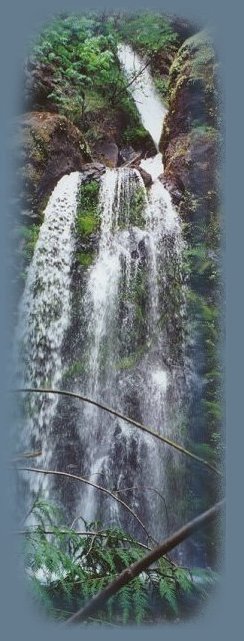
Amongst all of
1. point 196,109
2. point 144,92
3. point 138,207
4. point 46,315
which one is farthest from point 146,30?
point 46,315

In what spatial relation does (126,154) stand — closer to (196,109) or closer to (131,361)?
(196,109)

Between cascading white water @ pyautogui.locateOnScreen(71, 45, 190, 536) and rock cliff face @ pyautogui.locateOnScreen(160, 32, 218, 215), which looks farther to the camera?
rock cliff face @ pyautogui.locateOnScreen(160, 32, 218, 215)

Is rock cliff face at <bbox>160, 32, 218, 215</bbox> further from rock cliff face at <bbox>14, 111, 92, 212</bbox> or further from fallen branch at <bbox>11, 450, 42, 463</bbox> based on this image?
fallen branch at <bbox>11, 450, 42, 463</bbox>

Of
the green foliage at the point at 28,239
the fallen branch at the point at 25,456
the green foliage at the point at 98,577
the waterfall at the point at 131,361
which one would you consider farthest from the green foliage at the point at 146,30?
the green foliage at the point at 98,577

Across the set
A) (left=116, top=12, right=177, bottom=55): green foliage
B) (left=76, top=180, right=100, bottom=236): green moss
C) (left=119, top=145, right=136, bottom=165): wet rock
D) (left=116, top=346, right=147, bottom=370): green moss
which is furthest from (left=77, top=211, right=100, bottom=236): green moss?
(left=116, top=12, right=177, bottom=55): green foliage

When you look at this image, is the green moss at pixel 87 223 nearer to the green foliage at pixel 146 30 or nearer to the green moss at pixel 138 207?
the green moss at pixel 138 207

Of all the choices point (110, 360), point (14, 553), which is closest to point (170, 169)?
point (110, 360)

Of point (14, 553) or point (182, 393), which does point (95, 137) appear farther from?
point (14, 553)
